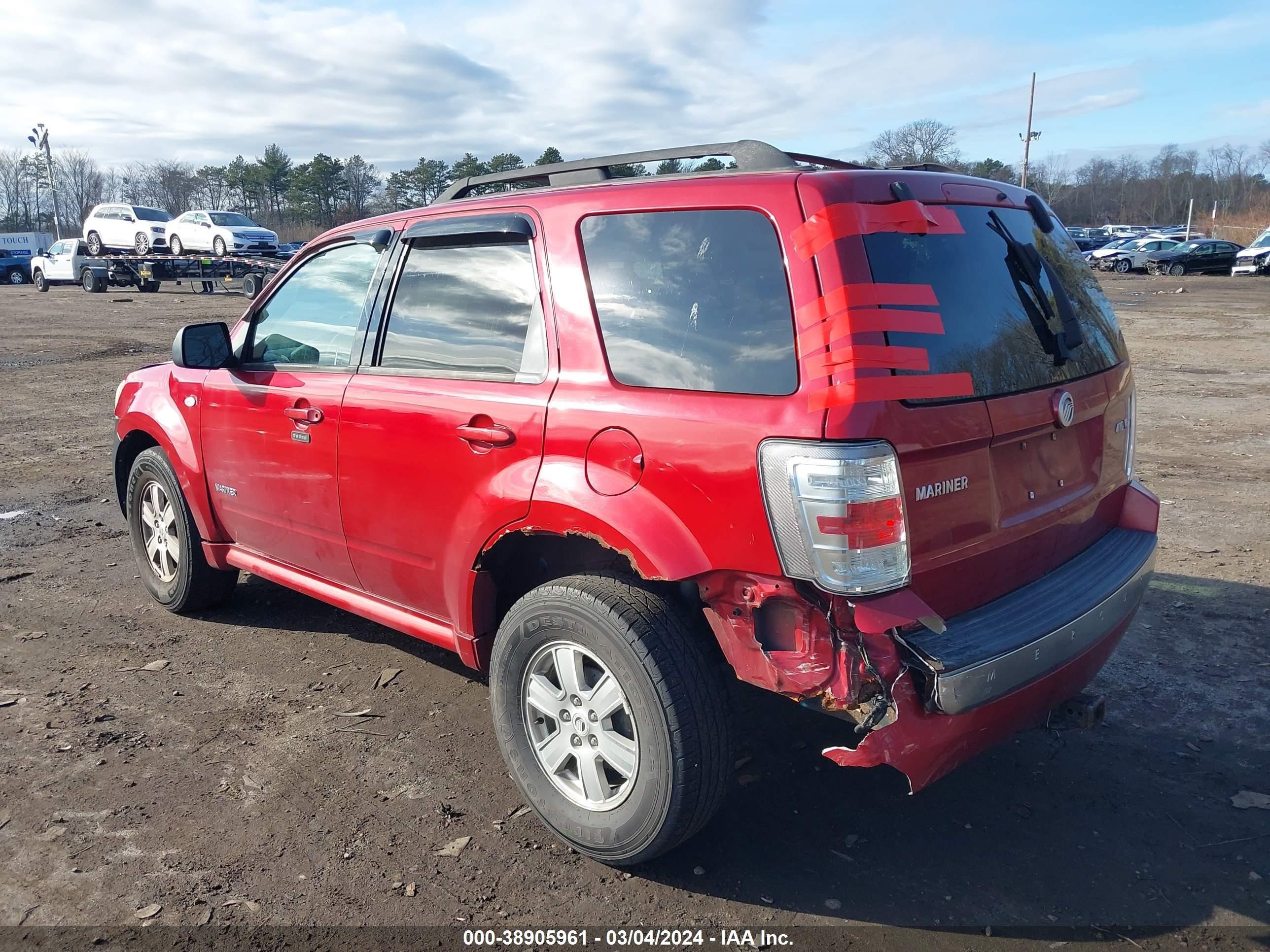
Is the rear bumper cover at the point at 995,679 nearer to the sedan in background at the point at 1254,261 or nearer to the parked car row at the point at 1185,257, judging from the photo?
the sedan in background at the point at 1254,261

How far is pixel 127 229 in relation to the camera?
112 feet

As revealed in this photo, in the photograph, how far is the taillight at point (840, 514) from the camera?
2.45 metres

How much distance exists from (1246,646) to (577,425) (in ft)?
11.4

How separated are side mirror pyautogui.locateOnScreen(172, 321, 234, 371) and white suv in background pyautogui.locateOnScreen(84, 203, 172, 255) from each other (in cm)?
3266

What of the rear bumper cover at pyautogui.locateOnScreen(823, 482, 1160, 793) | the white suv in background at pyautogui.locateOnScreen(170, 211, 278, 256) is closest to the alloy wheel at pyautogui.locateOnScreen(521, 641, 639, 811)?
the rear bumper cover at pyautogui.locateOnScreen(823, 482, 1160, 793)

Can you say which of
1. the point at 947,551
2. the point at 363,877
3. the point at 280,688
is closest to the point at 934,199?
the point at 947,551

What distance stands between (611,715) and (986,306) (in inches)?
66.2

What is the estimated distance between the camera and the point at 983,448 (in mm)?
2760

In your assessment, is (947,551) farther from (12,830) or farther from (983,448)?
(12,830)

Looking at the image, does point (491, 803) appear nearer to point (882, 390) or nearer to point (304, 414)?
point (304, 414)

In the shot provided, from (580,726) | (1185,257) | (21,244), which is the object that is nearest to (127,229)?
(21,244)

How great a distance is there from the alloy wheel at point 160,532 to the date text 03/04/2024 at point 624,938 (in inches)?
122

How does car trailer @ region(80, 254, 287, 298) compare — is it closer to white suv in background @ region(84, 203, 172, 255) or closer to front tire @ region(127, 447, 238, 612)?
white suv in background @ region(84, 203, 172, 255)

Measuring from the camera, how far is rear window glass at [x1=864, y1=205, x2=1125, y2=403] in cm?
268
